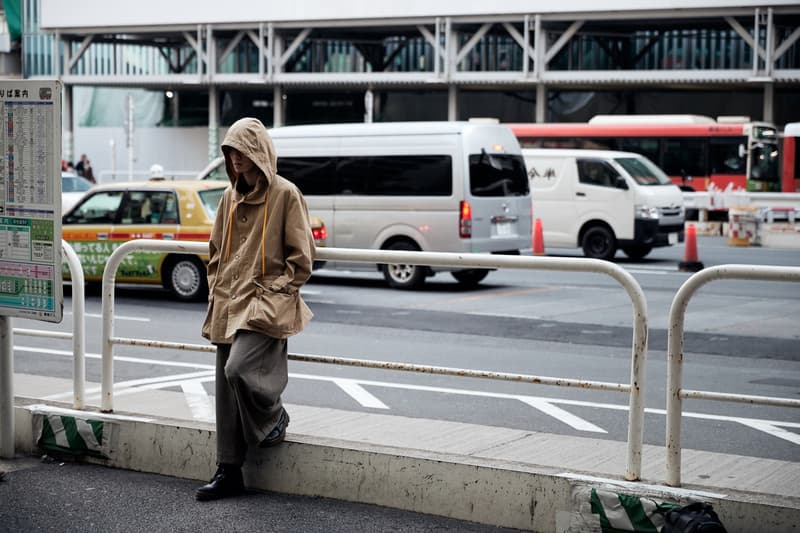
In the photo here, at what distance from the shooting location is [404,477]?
219 inches

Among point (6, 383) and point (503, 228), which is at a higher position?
point (503, 228)

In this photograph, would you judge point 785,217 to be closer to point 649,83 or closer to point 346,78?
point 649,83

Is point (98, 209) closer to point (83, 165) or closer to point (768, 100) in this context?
point (83, 165)

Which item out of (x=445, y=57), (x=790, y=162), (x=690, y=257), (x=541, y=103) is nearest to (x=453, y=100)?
(x=445, y=57)

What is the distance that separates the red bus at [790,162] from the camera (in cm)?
3353

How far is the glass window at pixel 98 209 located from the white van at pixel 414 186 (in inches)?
122

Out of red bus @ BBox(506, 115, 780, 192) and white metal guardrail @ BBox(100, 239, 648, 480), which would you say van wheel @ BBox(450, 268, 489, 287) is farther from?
red bus @ BBox(506, 115, 780, 192)

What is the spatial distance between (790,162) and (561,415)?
28.3m

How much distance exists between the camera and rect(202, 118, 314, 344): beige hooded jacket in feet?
18.0

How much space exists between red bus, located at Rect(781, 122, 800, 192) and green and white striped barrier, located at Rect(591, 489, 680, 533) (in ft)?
99.0

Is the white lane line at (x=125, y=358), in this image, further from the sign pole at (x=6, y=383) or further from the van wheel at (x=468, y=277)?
the van wheel at (x=468, y=277)

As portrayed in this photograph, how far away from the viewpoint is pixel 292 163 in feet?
→ 59.4

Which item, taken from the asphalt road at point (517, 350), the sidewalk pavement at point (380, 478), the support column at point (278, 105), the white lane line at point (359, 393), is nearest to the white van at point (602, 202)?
the asphalt road at point (517, 350)

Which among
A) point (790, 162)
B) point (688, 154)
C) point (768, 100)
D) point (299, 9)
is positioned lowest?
point (790, 162)
